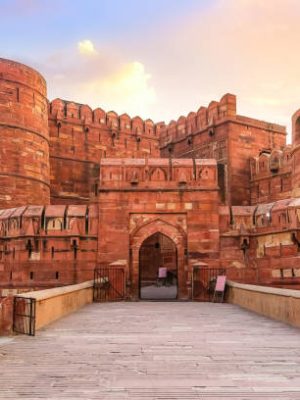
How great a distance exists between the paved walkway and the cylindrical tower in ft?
43.2

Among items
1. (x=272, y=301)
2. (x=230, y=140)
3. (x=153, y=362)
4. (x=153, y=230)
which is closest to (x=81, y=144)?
(x=230, y=140)

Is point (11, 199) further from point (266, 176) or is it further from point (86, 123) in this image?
point (266, 176)

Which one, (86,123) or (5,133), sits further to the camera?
(86,123)

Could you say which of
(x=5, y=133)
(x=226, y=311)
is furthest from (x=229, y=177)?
(x=226, y=311)

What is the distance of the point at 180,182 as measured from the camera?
47.8 feet

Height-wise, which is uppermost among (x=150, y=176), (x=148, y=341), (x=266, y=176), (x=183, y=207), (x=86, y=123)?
(x=86, y=123)

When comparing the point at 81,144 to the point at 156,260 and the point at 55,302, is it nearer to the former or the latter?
the point at 156,260

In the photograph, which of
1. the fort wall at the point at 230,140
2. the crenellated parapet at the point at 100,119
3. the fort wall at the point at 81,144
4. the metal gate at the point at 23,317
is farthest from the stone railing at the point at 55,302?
the crenellated parapet at the point at 100,119

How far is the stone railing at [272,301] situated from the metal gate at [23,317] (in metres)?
3.56

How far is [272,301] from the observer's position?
27.6 ft

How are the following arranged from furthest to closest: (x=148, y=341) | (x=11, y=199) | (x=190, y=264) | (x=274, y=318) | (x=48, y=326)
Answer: (x=11, y=199) → (x=190, y=264) → (x=274, y=318) → (x=48, y=326) → (x=148, y=341)

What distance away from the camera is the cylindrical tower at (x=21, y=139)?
1991 cm

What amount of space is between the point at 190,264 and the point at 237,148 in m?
9.80

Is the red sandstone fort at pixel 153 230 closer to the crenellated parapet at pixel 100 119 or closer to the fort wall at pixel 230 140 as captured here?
the fort wall at pixel 230 140
